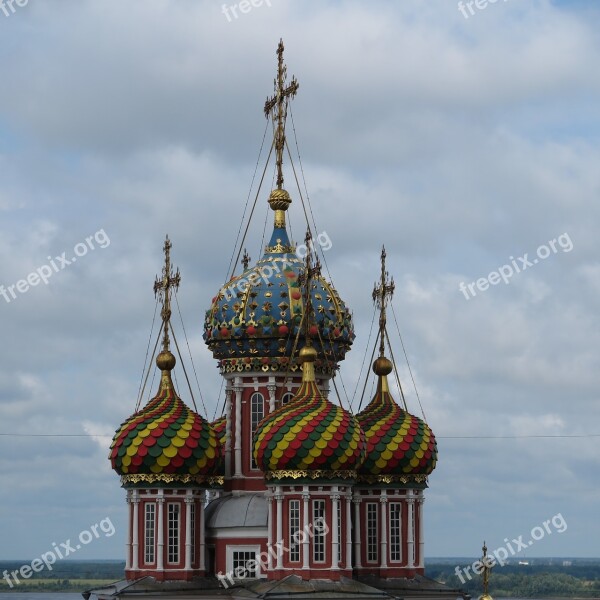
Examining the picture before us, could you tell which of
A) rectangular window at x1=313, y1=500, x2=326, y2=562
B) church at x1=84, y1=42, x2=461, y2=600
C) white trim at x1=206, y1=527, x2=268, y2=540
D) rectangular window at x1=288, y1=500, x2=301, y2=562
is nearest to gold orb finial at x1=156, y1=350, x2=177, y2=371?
church at x1=84, y1=42, x2=461, y2=600

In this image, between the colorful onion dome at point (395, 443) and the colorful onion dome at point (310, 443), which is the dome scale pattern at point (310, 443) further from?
the colorful onion dome at point (395, 443)

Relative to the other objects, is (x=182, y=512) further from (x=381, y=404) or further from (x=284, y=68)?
(x=284, y=68)

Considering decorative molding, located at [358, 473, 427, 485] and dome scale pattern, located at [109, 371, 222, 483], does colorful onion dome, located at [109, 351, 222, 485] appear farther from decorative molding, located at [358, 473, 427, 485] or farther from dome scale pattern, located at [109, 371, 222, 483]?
decorative molding, located at [358, 473, 427, 485]

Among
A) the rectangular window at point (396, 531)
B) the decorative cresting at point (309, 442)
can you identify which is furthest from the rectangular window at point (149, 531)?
the rectangular window at point (396, 531)

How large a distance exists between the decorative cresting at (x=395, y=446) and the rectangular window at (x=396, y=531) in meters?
0.67

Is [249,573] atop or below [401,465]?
below

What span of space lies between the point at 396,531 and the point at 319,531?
3855 mm

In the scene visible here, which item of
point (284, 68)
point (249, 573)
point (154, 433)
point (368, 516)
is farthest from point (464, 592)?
point (284, 68)

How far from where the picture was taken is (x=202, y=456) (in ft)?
130

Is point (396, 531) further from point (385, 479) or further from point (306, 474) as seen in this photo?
point (306, 474)

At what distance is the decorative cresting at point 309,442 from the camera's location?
123 ft

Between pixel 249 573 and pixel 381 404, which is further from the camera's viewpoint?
pixel 381 404

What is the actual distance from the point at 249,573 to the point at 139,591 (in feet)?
8.60

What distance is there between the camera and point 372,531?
4078 cm
